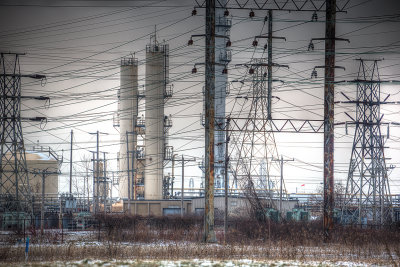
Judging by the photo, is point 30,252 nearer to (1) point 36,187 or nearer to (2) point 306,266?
(2) point 306,266

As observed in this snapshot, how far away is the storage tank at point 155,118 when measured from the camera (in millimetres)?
49812

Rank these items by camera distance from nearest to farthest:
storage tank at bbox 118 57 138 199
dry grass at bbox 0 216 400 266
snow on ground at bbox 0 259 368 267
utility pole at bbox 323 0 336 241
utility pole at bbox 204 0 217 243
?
1. snow on ground at bbox 0 259 368 267
2. dry grass at bbox 0 216 400 266
3. utility pole at bbox 323 0 336 241
4. utility pole at bbox 204 0 217 243
5. storage tank at bbox 118 57 138 199

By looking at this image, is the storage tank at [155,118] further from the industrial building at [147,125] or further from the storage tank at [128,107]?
the storage tank at [128,107]

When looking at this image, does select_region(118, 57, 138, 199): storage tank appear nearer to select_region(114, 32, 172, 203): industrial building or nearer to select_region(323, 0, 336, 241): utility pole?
select_region(114, 32, 172, 203): industrial building

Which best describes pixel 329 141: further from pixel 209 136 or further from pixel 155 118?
pixel 155 118

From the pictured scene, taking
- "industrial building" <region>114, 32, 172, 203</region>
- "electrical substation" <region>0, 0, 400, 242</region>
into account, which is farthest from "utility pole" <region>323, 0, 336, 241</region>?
"industrial building" <region>114, 32, 172, 203</region>

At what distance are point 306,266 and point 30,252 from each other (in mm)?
9615

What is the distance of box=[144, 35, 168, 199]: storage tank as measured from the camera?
49.8 meters

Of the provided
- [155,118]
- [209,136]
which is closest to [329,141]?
[209,136]

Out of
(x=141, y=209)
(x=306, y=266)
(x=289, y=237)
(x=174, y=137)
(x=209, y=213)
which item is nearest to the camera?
(x=306, y=266)

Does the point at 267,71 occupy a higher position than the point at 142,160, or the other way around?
the point at 267,71

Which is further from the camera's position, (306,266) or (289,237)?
(289,237)

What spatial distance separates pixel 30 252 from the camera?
70.6 feet

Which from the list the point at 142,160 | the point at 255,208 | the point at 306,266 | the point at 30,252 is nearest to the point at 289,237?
the point at 255,208
